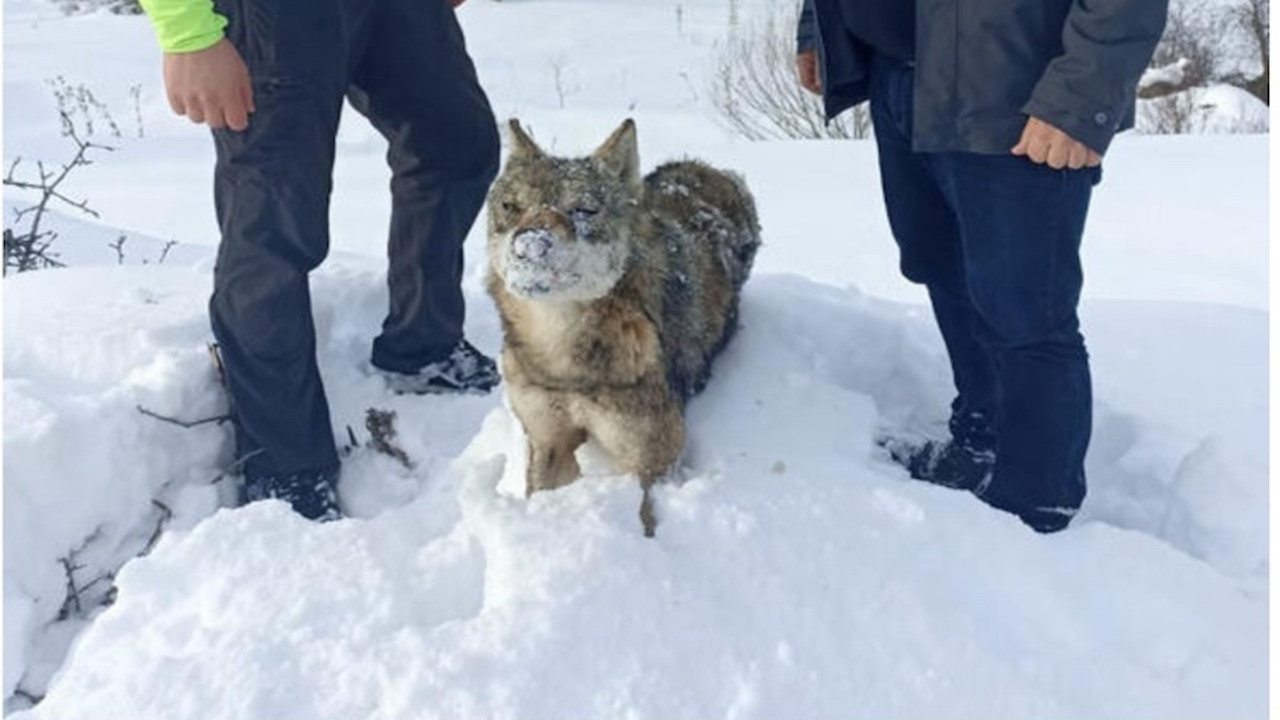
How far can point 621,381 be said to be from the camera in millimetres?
2758

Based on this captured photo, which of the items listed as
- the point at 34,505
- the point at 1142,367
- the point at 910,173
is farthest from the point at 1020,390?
the point at 34,505

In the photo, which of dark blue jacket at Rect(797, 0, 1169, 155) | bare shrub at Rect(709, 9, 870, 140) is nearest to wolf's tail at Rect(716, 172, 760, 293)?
dark blue jacket at Rect(797, 0, 1169, 155)

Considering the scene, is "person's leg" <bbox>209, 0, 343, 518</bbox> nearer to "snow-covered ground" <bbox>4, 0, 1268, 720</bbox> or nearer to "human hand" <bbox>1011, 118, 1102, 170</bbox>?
"snow-covered ground" <bbox>4, 0, 1268, 720</bbox>

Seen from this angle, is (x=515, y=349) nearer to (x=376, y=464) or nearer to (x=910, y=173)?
(x=376, y=464)

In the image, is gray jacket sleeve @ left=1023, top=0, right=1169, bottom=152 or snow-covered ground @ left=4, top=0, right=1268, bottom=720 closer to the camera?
snow-covered ground @ left=4, top=0, right=1268, bottom=720

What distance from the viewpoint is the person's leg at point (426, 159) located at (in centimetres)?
321

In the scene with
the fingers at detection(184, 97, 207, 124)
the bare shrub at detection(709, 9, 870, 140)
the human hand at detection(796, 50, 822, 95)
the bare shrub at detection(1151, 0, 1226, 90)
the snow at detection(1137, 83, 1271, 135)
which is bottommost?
the snow at detection(1137, 83, 1271, 135)

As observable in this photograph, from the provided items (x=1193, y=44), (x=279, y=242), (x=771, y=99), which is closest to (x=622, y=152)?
(x=279, y=242)

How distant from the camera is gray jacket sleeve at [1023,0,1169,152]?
7.23ft

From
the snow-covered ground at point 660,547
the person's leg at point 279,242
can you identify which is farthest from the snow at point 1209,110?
the person's leg at point 279,242

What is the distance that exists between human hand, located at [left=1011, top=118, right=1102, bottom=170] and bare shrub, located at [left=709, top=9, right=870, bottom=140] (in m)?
7.66

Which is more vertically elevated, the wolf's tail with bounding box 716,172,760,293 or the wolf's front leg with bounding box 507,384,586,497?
the wolf's tail with bounding box 716,172,760,293

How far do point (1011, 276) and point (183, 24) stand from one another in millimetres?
1894

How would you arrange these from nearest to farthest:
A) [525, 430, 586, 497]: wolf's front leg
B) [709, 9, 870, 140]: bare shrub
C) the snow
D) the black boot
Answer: [525, 430, 586, 497]: wolf's front leg
the black boot
[709, 9, 870, 140]: bare shrub
the snow
